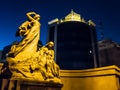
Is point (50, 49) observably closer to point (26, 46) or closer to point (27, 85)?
point (26, 46)

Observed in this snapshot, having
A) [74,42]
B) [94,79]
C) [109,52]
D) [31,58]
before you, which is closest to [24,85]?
[31,58]

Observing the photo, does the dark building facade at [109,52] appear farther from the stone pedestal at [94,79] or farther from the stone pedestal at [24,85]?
the stone pedestal at [24,85]

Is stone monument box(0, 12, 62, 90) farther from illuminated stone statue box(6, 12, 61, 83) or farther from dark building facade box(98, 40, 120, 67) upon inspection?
dark building facade box(98, 40, 120, 67)

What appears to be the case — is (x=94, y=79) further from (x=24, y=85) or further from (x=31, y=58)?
(x=24, y=85)

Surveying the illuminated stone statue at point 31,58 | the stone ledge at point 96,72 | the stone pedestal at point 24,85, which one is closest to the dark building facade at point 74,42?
the stone ledge at point 96,72

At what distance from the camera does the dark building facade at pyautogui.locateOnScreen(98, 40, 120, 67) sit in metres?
48.2

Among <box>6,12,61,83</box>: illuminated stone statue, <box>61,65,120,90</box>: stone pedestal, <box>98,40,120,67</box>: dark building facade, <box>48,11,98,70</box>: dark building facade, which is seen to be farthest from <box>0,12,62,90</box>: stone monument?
<box>98,40,120,67</box>: dark building facade

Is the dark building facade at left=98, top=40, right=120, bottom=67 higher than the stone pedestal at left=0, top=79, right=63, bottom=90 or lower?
higher

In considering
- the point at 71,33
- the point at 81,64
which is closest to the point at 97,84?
the point at 81,64

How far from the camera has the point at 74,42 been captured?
43.9 meters

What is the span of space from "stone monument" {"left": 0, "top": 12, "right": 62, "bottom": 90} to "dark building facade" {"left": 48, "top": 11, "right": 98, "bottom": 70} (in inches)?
1277

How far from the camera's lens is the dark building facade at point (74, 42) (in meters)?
41.2

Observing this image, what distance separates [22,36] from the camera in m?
8.00

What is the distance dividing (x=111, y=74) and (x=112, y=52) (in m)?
42.2
